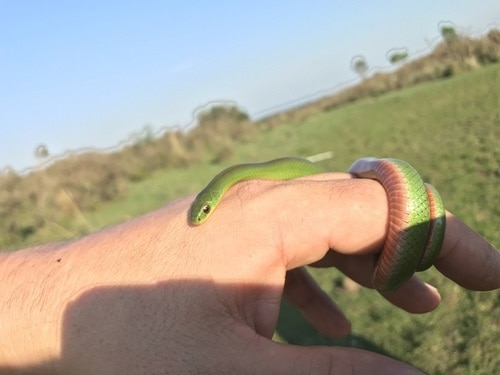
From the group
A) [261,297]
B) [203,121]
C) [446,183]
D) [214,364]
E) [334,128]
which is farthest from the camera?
[203,121]

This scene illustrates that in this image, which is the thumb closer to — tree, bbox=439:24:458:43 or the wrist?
the wrist

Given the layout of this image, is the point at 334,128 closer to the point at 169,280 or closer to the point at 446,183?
the point at 446,183

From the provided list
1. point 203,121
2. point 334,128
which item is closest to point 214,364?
point 334,128

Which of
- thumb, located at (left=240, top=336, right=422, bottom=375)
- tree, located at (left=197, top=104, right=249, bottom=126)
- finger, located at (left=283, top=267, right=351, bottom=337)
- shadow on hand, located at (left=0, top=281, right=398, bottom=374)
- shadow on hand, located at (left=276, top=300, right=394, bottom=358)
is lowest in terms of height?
tree, located at (left=197, top=104, right=249, bottom=126)

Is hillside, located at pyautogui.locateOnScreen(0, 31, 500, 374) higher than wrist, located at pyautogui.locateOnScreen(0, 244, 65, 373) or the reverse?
the reverse

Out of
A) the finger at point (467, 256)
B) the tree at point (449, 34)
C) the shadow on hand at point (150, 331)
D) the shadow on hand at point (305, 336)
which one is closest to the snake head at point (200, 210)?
the shadow on hand at point (150, 331)

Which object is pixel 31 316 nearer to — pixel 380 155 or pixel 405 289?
pixel 405 289

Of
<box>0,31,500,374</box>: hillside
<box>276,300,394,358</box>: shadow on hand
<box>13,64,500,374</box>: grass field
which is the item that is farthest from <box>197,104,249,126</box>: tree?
<box>276,300,394,358</box>: shadow on hand
